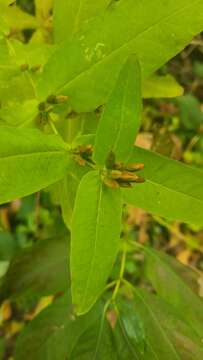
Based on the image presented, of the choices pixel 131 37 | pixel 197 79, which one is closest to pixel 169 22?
pixel 131 37

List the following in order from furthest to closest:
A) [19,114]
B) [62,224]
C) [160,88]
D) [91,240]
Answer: [62,224] < [160,88] < [19,114] < [91,240]

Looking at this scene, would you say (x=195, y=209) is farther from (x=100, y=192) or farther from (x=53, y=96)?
(x=53, y=96)

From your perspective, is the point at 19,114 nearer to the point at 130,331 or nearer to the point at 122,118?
the point at 122,118

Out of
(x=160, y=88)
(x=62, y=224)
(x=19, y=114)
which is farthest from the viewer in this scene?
(x=62, y=224)

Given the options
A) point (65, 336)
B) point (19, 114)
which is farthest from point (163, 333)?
point (19, 114)

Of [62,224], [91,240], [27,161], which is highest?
[27,161]

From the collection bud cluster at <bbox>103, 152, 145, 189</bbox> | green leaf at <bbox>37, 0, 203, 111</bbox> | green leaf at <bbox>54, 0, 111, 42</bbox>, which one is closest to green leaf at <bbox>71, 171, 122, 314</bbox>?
bud cluster at <bbox>103, 152, 145, 189</bbox>
